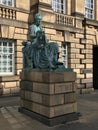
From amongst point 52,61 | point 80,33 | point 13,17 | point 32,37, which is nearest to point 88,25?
point 80,33

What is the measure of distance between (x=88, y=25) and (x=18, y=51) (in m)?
6.39

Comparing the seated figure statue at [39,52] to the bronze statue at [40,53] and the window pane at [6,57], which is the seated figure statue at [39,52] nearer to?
the bronze statue at [40,53]

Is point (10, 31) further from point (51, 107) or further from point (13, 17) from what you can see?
point (51, 107)

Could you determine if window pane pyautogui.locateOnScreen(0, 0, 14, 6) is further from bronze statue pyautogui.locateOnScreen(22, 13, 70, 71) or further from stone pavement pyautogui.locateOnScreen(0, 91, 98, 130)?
stone pavement pyautogui.locateOnScreen(0, 91, 98, 130)

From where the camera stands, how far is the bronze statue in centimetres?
786

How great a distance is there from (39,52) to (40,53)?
3.7 inches

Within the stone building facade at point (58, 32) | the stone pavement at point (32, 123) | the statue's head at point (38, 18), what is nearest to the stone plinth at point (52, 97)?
the stone pavement at point (32, 123)

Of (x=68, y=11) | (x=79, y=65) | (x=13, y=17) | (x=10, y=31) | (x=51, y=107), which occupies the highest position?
(x=68, y=11)

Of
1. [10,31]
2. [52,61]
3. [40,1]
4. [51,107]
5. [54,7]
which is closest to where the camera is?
[51,107]

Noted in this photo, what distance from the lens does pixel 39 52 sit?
8398mm

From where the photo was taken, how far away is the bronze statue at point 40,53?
786 centimetres

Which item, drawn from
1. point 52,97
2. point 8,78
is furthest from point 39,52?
point 8,78

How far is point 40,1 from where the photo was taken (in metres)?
14.8

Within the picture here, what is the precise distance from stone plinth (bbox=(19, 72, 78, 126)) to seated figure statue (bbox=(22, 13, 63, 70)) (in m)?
0.38
